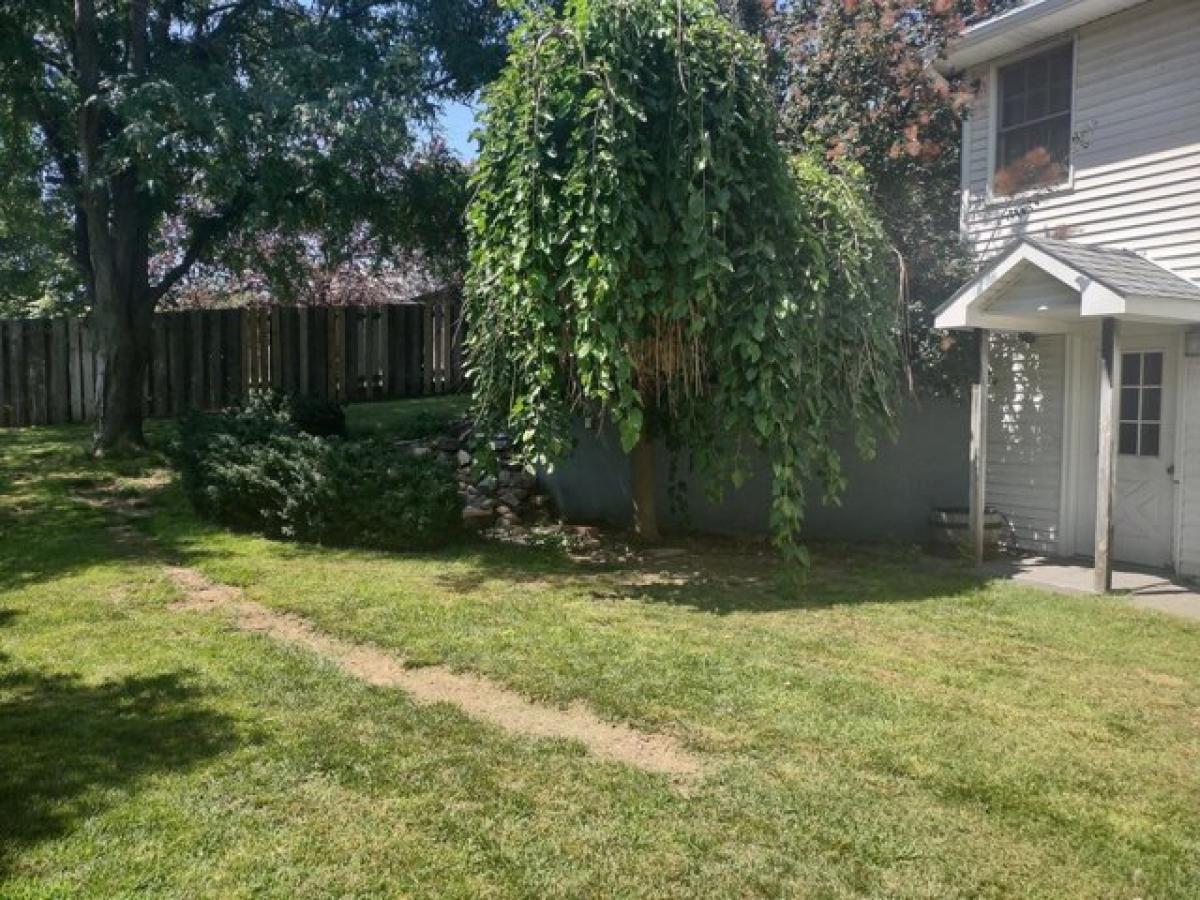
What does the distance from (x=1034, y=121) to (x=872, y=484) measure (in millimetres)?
4079

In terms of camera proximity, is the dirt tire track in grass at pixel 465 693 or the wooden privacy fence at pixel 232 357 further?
the wooden privacy fence at pixel 232 357

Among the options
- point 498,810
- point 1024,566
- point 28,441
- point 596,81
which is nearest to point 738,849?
point 498,810

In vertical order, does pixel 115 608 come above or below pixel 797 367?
below

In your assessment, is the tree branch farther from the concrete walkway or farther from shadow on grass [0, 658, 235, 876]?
the concrete walkway

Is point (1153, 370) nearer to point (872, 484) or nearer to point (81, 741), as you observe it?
point (872, 484)

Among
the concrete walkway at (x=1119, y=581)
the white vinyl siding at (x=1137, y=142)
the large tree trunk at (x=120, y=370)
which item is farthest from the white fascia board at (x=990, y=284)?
the large tree trunk at (x=120, y=370)

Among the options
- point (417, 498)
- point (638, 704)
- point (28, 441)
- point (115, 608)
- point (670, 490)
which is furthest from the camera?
point (28, 441)

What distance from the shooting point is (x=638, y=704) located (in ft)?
15.4

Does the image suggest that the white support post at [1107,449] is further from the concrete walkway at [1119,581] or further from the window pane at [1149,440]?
the window pane at [1149,440]

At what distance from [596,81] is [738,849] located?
18.3 feet

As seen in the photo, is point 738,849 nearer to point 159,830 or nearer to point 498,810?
point 498,810

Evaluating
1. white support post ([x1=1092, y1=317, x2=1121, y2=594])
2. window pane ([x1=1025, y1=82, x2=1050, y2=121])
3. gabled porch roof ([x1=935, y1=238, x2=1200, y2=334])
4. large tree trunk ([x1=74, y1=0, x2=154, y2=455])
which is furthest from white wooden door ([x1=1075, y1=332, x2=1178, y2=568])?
large tree trunk ([x1=74, y1=0, x2=154, y2=455])

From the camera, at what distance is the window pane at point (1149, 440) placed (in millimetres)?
8656

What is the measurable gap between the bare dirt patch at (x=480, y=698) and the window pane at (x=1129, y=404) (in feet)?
22.2
